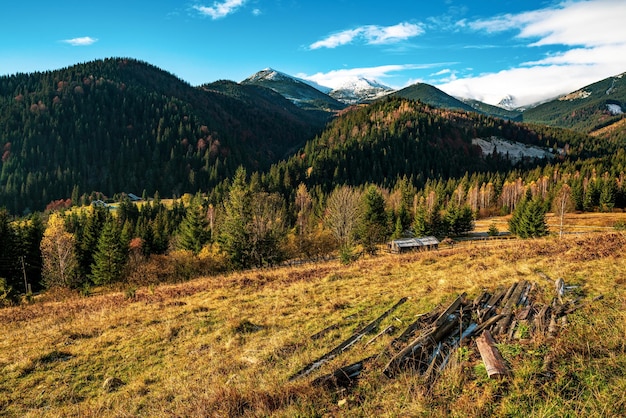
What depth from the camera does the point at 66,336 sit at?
42.7 ft

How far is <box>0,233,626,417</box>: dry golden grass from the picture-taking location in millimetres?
5844

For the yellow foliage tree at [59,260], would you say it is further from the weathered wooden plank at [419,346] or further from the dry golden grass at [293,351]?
the weathered wooden plank at [419,346]

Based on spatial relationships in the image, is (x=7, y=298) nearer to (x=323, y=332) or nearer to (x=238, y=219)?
(x=238, y=219)

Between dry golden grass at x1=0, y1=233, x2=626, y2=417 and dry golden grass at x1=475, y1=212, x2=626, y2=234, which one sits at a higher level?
dry golden grass at x1=0, y1=233, x2=626, y2=417

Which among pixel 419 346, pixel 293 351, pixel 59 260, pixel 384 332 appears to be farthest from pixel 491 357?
pixel 59 260

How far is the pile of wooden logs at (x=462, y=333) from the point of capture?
23.1 ft

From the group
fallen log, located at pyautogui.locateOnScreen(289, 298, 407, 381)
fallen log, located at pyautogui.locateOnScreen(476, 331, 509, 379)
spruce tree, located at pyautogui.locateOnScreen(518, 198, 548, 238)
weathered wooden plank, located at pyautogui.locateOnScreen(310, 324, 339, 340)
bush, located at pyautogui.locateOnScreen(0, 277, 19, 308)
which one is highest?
fallen log, located at pyautogui.locateOnScreen(476, 331, 509, 379)

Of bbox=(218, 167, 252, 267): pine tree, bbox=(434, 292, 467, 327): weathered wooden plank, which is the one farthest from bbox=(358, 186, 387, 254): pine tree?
bbox=(434, 292, 467, 327): weathered wooden plank

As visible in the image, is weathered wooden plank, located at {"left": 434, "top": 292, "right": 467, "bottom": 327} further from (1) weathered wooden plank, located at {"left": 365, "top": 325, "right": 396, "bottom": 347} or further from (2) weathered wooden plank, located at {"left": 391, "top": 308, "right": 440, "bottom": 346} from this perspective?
(1) weathered wooden plank, located at {"left": 365, "top": 325, "right": 396, "bottom": 347}

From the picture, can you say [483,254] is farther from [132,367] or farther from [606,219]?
[606,219]

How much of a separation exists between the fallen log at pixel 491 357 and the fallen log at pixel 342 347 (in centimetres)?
369

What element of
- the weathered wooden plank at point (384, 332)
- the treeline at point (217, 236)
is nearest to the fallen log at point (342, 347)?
the weathered wooden plank at point (384, 332)

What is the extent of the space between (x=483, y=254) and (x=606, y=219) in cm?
10174

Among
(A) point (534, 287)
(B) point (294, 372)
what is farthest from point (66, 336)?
(A) point (534, 287)
